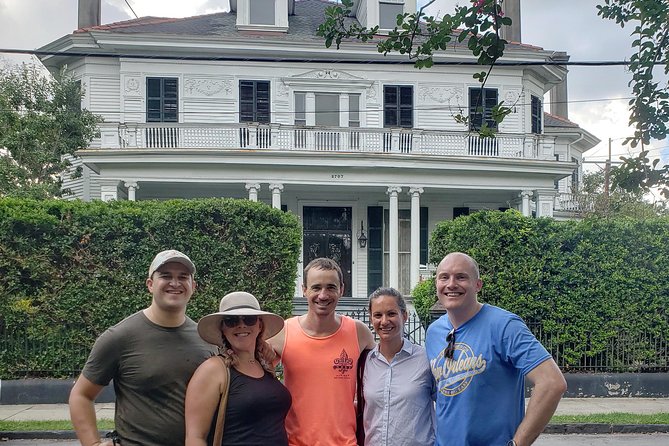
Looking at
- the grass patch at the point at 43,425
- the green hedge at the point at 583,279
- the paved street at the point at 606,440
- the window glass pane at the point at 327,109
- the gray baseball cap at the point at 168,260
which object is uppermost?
the window glass pane at the point at 327,109

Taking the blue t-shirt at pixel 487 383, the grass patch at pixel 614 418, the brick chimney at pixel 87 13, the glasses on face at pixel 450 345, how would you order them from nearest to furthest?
the blue t-shirt at pixel 487 383
the glasses on face at pixel 450 345
the grass patch at pixel 614 418
the brick chimney at pixel 87 13

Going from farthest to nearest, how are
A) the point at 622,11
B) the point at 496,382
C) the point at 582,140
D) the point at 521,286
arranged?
1. the point at 582,140
2. the point at 521,286
3. the point at 622,11
4. the point at 496,382

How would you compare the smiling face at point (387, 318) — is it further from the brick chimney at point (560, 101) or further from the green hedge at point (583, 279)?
the brick chimney at point (560, 101)

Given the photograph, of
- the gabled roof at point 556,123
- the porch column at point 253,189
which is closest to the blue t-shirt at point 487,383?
the porch column at point 253,189

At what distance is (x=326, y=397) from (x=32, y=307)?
356 inches

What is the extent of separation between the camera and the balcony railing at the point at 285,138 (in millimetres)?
19656

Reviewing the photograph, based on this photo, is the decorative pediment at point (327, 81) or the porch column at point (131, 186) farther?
the decorative pediment at point (327, 81)

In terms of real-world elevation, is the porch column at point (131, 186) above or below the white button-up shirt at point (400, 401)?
above

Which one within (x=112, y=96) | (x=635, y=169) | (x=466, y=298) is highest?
(x=112, y=96)

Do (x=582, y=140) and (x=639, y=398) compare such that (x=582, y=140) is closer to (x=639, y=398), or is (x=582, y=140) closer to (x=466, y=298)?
(x=639, y=398)

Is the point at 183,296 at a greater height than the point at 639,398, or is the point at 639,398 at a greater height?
the point at 183,296

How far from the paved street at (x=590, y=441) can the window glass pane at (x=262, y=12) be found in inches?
674

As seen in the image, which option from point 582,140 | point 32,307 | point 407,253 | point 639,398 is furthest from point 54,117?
point 582,140

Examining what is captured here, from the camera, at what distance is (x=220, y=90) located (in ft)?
70.1
